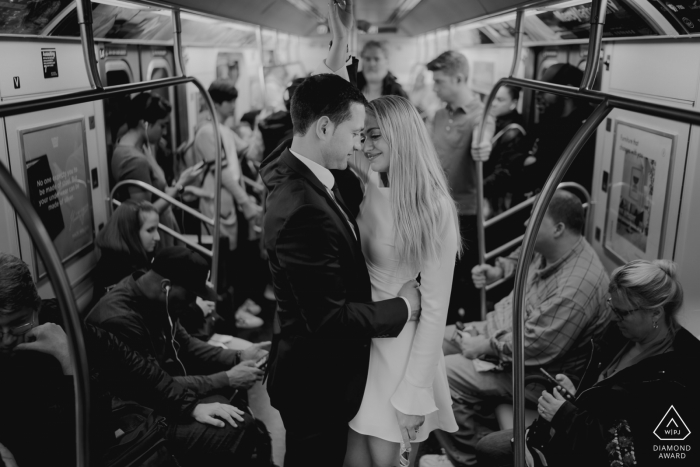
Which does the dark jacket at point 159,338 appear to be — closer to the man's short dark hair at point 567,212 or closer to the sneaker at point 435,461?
the sneaker at point 435,461

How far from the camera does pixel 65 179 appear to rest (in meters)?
3.55

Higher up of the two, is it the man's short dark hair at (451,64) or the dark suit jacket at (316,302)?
the man's short dark hair at (451,64)

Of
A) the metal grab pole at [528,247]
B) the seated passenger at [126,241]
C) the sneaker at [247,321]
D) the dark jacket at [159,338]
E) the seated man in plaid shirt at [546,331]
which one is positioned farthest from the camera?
the sneaker at [247,321]

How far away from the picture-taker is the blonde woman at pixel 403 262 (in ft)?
6.53

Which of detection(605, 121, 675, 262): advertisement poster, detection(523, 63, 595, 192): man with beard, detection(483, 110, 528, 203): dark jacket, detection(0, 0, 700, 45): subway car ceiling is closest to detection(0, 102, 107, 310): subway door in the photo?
detection(0, 0, 700, 45): subway car ceiling

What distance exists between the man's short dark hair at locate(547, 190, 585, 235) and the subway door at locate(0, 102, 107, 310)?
237 cm

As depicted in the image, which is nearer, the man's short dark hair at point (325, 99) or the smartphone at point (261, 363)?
the man's short dark hair at point (325, 99)

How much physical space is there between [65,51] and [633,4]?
2.92 m

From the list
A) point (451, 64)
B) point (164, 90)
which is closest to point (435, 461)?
point (451, 64)

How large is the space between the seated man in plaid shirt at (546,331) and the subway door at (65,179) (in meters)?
2.10

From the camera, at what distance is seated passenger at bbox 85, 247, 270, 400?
2.65 m

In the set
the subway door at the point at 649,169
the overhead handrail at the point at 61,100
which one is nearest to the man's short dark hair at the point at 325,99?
the overhead handrail at the point at 61,100

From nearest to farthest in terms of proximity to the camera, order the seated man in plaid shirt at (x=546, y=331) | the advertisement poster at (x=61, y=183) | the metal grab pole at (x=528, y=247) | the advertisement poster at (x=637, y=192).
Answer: the metal grab pole at (x=528, y=247), the seated man in plaid shirt at (x=546, y=331), the advertisement poster at (x=637, y=192), the advertisement poster at (x=61, y=183)

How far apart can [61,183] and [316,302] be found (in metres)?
2.26
